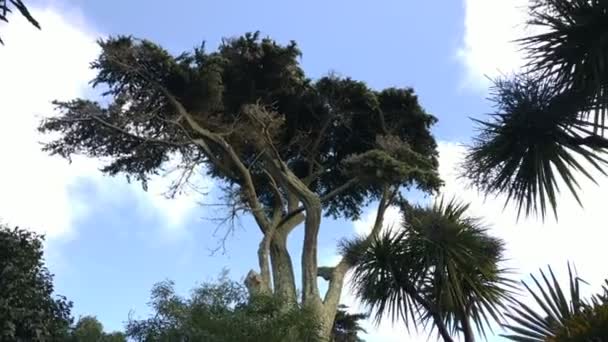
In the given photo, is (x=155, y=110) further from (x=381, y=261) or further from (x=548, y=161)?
(x=548, y=161)

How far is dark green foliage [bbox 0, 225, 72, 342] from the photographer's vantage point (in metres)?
11.0

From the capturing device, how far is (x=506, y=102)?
1116 cm

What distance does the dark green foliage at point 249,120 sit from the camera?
21031mm

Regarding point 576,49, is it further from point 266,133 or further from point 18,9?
point 266,133

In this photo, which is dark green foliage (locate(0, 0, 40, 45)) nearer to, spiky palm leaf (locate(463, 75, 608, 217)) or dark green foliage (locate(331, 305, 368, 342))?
spiky palm leaf (locate(463, 75, 608, 217))

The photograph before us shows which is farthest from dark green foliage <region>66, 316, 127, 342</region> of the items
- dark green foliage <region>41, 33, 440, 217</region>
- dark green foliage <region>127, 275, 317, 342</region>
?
dark green foliage <region>41, 33, 440, 217</region>

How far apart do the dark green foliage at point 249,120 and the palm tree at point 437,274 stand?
5.47 meters

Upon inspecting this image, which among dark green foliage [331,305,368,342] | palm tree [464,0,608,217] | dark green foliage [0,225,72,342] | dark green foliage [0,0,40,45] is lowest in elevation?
dark green foliage [0,0,40,45]

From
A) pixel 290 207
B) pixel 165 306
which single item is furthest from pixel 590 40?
pixel 290 207

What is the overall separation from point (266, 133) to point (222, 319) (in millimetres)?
10172

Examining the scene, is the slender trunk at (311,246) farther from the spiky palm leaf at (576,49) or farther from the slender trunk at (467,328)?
the spiky palm leaf at (576,49)

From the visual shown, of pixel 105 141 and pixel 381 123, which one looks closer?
pixel 105 141

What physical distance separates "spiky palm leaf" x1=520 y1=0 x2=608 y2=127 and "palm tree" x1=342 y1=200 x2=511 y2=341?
5105 millimetres

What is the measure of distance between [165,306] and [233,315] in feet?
4.28
